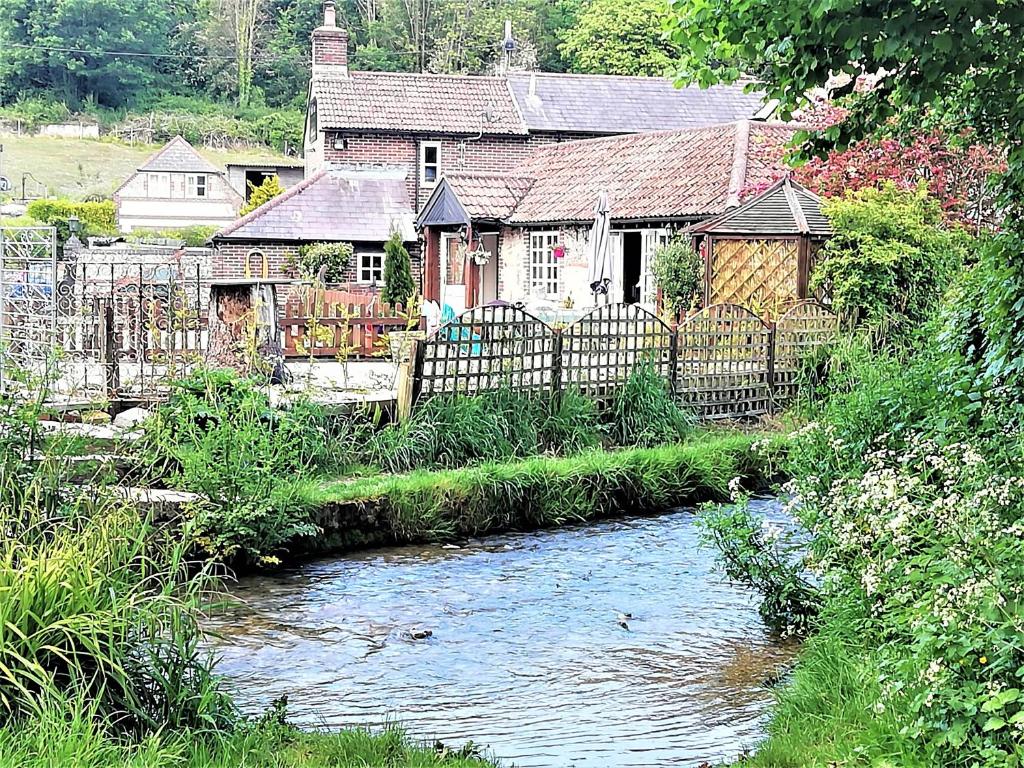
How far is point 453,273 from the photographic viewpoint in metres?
27.2

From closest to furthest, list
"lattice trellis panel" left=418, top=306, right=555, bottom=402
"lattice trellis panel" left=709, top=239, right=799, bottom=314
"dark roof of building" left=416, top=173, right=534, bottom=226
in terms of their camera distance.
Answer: "lattice trellis panel" left=418, top=306, right=555, bottom=402
"lattice trellis panel" left=709, top=239, right=799, bottom=314
"dark roof of building" left=416, top=173, right=534, bottom=226

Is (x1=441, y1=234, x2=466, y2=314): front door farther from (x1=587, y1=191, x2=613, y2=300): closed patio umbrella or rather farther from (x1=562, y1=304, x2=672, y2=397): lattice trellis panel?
(x1=562, y1=304, x2=672, y2=397): lattice trellis panel

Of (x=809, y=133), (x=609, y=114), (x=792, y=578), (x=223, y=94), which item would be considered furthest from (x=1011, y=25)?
(x=223, y=94)

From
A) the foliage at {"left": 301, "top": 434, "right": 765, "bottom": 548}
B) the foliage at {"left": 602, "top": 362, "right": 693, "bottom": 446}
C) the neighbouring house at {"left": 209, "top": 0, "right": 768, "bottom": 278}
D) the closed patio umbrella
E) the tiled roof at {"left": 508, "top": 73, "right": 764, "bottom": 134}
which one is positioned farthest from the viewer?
the tiled roof at {"left": 508, "top": 73, "right": 764, "bottom": 134}

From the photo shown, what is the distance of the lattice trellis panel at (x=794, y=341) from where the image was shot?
14.9 metres

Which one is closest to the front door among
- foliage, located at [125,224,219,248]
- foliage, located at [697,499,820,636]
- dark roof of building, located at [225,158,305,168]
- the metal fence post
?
the metal fence post

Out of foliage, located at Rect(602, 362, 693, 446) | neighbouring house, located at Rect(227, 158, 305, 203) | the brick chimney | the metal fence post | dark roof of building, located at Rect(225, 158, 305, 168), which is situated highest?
the brick chimney

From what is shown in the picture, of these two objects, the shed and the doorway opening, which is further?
the doorway opening

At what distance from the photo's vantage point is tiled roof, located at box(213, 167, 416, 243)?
27.7 metres

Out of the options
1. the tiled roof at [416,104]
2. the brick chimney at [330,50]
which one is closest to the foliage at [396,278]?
the tiled roof at [416,104]

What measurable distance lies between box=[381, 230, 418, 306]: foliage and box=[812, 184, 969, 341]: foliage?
9625mm

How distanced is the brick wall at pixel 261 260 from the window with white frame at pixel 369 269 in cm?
11

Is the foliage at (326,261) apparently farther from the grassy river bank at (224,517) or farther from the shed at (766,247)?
the grassy river bank at (224,517)

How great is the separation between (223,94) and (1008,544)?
7288 centimetres
